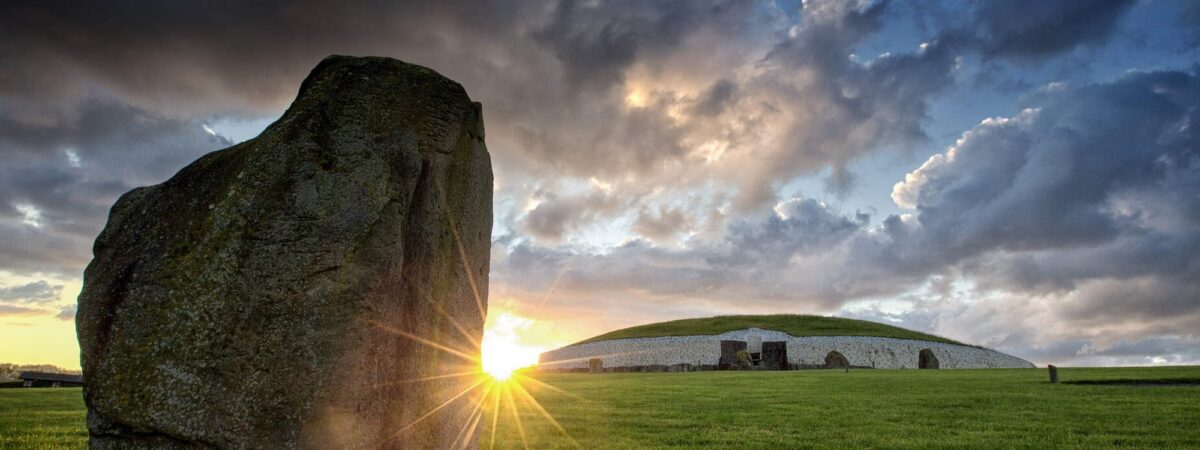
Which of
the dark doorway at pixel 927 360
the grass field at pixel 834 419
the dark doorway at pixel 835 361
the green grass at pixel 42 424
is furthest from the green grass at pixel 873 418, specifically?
the dark doorway at pixel 835 361

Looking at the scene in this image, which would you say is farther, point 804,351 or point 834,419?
point 804,351

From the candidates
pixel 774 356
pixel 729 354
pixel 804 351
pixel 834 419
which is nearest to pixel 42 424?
pixel 834 419

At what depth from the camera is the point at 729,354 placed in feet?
151

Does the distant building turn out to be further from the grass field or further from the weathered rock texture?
the weathered rock texture

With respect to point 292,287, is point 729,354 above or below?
below

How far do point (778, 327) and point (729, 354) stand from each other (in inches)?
692

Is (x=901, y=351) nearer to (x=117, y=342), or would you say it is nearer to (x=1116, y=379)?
(x=1116, y=379)

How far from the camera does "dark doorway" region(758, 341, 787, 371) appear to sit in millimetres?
43562

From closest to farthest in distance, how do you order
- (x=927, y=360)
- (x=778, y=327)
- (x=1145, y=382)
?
(x=1145, y=382)
(x=927, y=360)
(x=778, y=327)

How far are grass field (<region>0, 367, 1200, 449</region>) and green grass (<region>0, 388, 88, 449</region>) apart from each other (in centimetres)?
2

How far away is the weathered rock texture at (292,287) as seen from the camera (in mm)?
4281

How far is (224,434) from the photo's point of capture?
424 cm

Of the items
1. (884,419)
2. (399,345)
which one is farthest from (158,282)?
(884,419)

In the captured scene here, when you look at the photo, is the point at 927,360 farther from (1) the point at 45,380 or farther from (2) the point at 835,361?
(1) the point at 45,380
